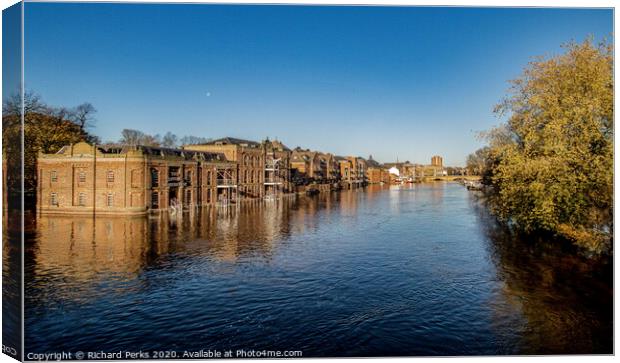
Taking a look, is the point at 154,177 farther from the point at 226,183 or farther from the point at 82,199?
the point at 226,183

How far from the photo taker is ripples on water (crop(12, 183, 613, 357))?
37.4 feet

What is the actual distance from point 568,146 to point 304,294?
11749 mm

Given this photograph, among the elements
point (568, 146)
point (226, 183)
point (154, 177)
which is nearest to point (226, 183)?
point (226, 183)

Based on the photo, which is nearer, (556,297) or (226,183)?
(556,297)

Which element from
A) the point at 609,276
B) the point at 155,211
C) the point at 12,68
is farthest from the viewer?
the point at 155,211

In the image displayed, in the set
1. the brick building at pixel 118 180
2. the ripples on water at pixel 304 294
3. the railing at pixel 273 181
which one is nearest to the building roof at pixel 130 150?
the brick building at pixel 118 180

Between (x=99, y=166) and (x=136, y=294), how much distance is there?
16.7 meters

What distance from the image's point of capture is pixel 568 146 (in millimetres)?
17812

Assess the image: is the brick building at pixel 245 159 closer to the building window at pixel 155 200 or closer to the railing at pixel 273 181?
the railing at pixel 273 181

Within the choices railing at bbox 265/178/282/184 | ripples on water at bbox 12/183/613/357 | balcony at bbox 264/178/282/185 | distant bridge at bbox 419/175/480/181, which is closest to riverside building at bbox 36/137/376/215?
balcony at bbox 264/178/282/185

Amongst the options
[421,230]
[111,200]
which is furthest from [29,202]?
[421,230]

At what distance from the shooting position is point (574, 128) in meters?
18.0

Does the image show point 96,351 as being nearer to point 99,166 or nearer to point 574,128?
point 574,128

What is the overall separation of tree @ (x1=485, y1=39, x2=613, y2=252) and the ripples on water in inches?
86.3
